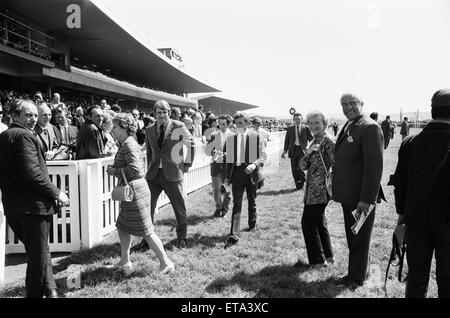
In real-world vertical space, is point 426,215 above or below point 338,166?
below

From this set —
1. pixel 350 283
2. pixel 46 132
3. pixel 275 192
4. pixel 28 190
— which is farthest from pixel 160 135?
pixel 275 192

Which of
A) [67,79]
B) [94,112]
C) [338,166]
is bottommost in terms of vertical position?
[338,166]

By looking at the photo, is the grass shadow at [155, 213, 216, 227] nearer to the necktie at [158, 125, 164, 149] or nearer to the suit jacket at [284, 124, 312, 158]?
the necktie at [158, 125, 164, 149]

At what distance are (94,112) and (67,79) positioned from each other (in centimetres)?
1576

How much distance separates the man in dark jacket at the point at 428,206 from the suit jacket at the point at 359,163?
0.63 meters

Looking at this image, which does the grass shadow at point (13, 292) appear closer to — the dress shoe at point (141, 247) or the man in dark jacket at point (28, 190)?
the man in dark jacket at point (28, 190)

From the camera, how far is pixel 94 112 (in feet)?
19.5

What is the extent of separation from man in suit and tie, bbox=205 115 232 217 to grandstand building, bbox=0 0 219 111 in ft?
36.1

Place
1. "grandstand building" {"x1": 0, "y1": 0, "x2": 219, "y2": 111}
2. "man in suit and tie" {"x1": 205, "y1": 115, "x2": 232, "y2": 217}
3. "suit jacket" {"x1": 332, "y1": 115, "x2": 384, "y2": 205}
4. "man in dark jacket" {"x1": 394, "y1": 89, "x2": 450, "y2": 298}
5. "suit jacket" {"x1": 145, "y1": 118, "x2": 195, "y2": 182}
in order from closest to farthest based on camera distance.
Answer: "man in dark jacket" {"x1": 394, "y1": 89, "x2": 450, "y2": 298} < "suit jacket" {"x1": 332, "y1": 115, "x2": 384, "y2": 205} < "suit jacket" {"x1": 145, "y1": 118, "x2": 195, "y2": 182} < "man in suit and tie" {"x1": 205, "y1": 115, "x2": 232, "y2": 217} < "grandstand building" {"x1": 0, "y1": 0, "x2": 219, "y2": 111}

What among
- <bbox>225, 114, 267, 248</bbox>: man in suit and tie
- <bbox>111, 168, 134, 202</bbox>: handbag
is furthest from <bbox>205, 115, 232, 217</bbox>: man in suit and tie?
<bbox>111, 168, 134, 202</bbox>: handbag

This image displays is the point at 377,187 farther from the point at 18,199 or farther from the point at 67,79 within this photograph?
Result: the point at 67,79

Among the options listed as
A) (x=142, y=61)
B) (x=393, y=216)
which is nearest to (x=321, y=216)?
(x=393, y=216)

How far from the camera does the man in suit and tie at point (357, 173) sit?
367cm

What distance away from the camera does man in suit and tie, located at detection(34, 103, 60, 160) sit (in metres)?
5.14
